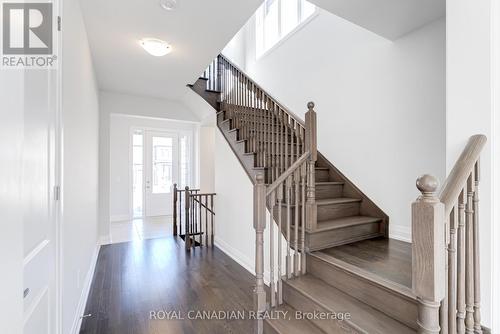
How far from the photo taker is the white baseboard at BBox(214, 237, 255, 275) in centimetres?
316

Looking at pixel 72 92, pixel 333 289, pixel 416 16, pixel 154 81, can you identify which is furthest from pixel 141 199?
pixel 416 16

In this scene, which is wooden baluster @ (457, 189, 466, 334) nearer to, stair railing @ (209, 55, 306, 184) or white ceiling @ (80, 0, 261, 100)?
stair railing @ (209, 55, 306, 184)

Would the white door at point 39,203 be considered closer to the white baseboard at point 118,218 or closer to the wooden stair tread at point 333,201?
the wooden stair tread at point 333,201

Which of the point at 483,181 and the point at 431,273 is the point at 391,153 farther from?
the point at 431,273

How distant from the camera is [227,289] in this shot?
2646mm

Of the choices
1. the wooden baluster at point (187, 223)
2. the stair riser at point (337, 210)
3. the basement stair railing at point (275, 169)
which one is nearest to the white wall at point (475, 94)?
the basement stair railing at point (275, 169)

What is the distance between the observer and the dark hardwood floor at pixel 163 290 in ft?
6.72

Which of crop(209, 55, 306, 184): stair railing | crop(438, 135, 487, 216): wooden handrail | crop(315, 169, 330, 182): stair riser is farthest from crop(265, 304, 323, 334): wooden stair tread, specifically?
crop(315, 169, 330, 182): stair riser

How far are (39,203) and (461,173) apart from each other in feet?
6.38

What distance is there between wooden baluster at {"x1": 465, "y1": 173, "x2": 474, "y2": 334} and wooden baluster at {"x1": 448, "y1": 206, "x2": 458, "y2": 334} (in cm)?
13

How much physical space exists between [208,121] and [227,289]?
10.9ft

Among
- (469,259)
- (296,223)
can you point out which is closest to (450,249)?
(469,259)

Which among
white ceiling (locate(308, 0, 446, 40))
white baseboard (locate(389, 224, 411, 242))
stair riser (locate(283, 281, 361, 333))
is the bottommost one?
stair riser (locate(283, 281, 361, 333))

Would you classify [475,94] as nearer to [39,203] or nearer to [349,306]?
[349,306]
